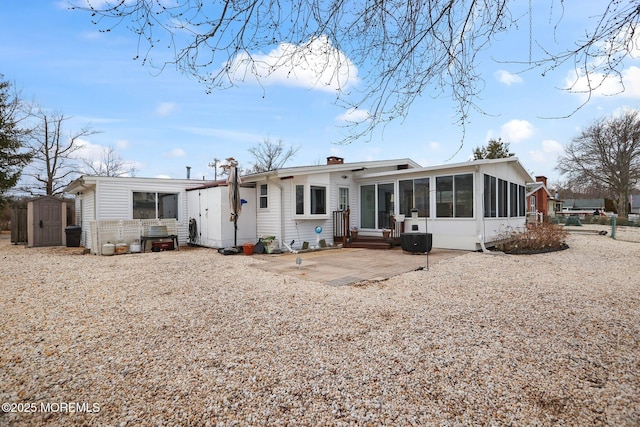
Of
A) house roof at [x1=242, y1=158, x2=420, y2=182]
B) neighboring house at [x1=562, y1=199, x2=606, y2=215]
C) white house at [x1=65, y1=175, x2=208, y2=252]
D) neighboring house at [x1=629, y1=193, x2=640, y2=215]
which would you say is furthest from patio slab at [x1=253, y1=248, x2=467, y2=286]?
neighboring house at [x1=562, y1=199, x2=606, y2=215]

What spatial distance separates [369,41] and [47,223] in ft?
47.1

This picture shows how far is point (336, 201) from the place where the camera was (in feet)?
36.6

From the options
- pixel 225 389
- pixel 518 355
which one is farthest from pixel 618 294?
pixel 225 389

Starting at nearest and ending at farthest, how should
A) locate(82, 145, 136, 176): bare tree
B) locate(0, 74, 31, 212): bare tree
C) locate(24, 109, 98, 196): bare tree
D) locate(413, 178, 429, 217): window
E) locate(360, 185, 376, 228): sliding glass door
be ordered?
Result: locate(413, 178, 429, 217): window, locate(360, 185, 376, 228): sliding glass door, locate(0, 74, 31, 212): bare tree, locate(24, 109, 98, 196): bare tree, locate(82, 145, 136, 176): bare tree

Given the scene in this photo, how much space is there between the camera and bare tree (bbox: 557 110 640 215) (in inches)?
921

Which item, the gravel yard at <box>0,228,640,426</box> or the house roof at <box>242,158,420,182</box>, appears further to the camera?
the house roof at <box>242,158,420,182</box>

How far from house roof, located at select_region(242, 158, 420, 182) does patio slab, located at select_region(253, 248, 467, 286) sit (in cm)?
248

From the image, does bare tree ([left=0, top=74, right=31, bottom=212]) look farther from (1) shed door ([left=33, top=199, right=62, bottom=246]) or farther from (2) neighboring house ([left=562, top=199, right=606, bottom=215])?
(2) neighboring house ([left=562, top=199, right=606, bottom=215])

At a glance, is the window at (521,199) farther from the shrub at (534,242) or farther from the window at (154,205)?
the window at (154,205)

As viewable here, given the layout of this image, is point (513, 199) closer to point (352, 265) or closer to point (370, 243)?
point (370, 243)

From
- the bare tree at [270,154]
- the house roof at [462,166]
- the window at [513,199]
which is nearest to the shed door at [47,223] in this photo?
the house roof at [462,166]

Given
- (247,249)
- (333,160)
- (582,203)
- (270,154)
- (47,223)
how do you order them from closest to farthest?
1. (247,249)
2. (47,223)
3. (333,160)
4. (270,154)
5. (582,203)

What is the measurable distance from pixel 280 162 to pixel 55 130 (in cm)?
1639

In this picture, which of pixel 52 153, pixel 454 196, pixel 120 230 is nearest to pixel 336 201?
pixel 454 196
